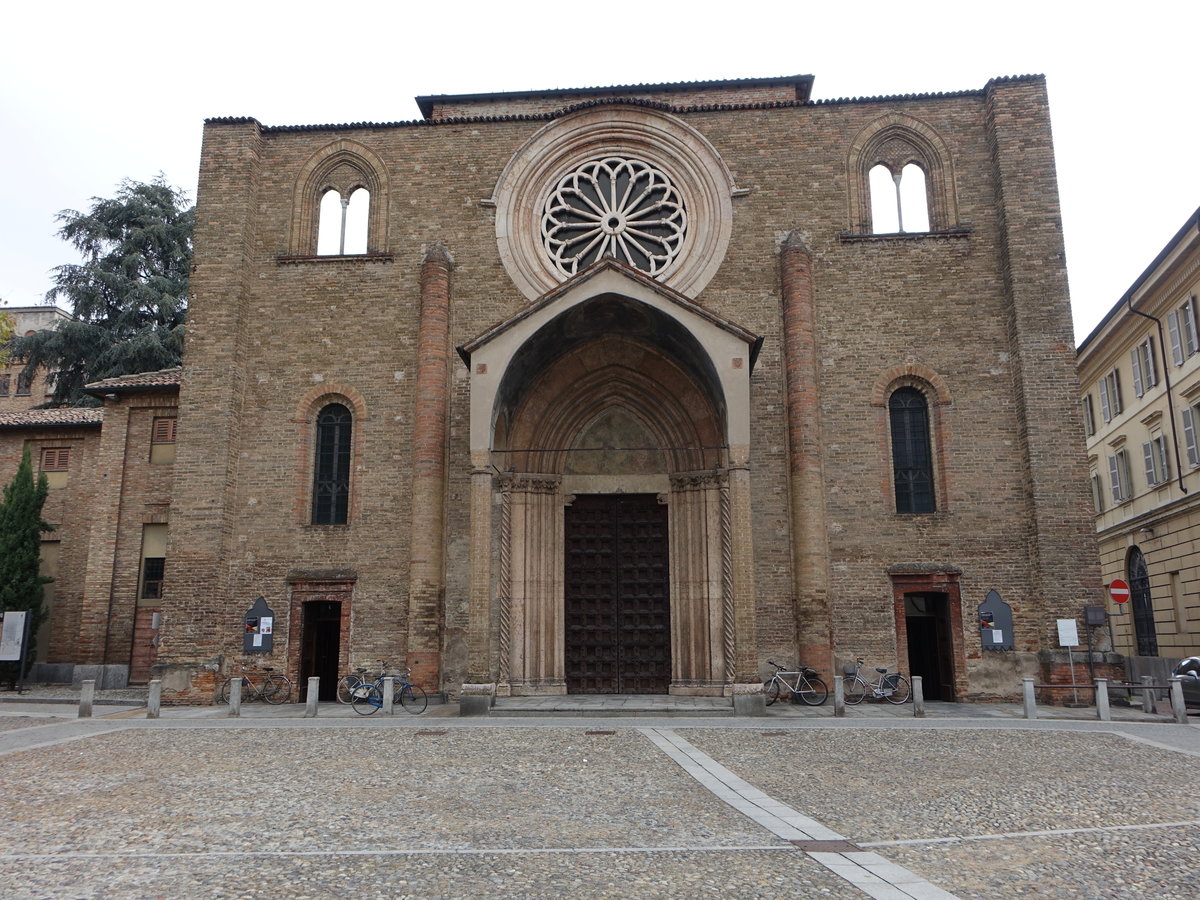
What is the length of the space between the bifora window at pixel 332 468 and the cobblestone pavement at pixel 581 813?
6.11 meters

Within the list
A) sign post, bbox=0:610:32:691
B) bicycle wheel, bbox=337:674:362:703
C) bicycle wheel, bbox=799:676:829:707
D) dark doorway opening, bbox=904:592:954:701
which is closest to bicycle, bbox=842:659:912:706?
bicycle wheel, bbox=799:676:829:707

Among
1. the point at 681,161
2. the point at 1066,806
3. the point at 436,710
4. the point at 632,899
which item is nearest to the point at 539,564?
the point at 436,710

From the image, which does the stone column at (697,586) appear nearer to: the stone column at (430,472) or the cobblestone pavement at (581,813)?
the cobblestone pavement at (581,813)

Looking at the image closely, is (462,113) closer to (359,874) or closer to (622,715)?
(622,715)

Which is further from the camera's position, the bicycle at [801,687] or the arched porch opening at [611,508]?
the arched porch opening at [611,508]

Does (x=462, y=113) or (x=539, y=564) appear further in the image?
(x=462, y=113)

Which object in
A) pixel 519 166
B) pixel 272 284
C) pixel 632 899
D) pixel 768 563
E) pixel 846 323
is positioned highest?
pixel 519 166

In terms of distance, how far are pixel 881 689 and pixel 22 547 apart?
2007 cm

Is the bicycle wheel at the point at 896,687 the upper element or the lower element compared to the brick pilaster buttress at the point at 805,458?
lower

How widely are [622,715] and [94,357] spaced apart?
2693 cm

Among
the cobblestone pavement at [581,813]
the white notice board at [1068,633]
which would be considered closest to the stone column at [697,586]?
the cobblestone pavement at [581,813]

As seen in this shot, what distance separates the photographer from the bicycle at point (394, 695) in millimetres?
Result: 15680

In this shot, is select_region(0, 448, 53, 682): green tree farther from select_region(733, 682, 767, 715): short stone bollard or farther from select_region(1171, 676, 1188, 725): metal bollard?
select_region(1171, 676, 1188, 725): metal bollard

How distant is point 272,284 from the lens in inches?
744
